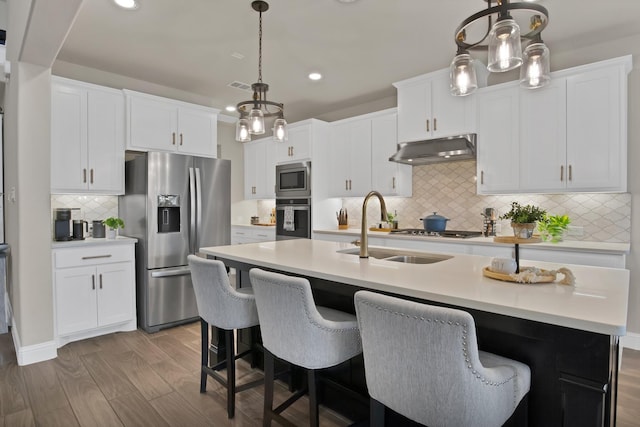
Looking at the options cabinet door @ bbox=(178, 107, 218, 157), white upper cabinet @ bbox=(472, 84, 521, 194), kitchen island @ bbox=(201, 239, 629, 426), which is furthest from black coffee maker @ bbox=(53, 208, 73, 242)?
white upper cabinet @ bbox=(472, 84, 521, 194)

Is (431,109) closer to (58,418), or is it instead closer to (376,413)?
(376,413)

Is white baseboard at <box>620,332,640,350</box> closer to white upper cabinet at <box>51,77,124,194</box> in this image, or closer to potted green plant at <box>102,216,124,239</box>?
potted green plant at <box>102,216,124,239</box>

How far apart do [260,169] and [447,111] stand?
3.12m

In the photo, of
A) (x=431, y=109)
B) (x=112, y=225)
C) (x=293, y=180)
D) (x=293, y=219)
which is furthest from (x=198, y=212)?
(x=431, y=109)

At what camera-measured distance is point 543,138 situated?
335cm

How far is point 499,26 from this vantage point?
149 centimetres

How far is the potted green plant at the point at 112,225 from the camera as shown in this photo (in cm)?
354

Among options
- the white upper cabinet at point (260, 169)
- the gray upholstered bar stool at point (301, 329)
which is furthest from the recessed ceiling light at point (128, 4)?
the white upper cabinet at point (260, 169)

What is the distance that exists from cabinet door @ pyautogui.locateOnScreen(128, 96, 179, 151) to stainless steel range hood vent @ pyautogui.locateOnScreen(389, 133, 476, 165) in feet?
8.31

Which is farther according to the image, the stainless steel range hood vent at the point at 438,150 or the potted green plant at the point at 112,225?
the stainless steel range hood vent at the point at 438,150

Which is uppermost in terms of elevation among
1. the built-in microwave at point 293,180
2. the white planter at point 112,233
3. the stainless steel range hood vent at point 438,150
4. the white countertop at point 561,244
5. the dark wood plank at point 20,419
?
the stainless steel range hood vent at point 438,150

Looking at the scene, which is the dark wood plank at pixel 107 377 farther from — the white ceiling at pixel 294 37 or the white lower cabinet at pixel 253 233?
the white lower cabinet at pixel 253 233

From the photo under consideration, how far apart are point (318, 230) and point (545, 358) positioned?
3646 mm

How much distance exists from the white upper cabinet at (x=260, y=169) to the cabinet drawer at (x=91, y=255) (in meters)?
2.54
